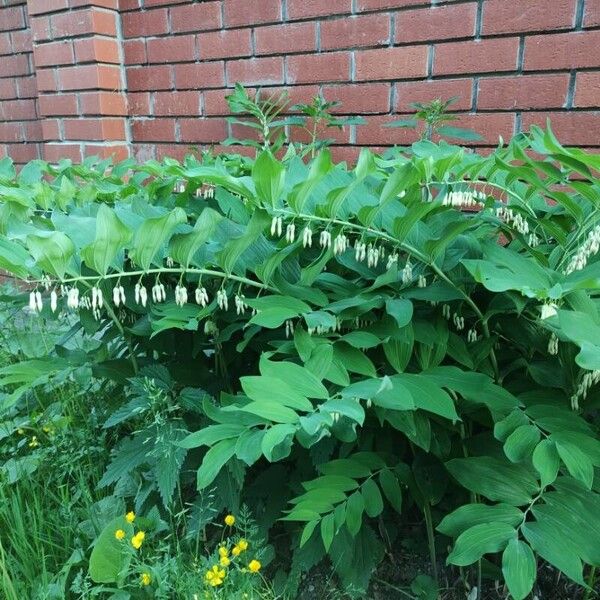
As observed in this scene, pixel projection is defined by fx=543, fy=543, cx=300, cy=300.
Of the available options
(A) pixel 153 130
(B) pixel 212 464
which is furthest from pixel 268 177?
(A) pixel 153 130

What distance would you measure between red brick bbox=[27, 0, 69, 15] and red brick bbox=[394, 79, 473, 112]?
1977mm

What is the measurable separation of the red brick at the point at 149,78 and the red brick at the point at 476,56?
152 cm

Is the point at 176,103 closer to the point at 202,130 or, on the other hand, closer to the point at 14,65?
the point at 202,130

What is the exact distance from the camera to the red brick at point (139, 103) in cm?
318

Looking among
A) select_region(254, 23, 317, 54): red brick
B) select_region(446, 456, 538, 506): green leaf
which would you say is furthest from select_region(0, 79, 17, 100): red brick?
select_region(446, 456, 538, 506): green leaf

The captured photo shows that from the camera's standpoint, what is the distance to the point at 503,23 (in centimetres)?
219

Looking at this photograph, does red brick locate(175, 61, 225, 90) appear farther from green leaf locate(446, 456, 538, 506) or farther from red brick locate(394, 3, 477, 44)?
green leaf locate(446, 456, 538, 506)

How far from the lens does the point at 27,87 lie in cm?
370

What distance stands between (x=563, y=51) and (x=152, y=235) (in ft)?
6.33

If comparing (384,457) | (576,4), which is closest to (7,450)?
(384,457)

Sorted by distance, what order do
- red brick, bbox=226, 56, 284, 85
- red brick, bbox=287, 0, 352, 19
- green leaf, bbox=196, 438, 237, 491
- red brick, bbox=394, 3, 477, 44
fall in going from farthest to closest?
red brick, bbox=226, 56, 284, 85 → red brick, bbox=287, 0, 352, 19 → red brick, bbox=394, 3, 477, 44 → green leaf, bbox=196, 438, 237, 491

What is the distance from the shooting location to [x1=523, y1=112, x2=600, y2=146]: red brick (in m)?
2.12

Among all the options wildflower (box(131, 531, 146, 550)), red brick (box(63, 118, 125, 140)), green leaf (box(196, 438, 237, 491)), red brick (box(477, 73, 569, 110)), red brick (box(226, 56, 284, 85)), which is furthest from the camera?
red brick (box(63, 118, 125, 140))

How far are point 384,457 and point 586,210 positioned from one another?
70cm
